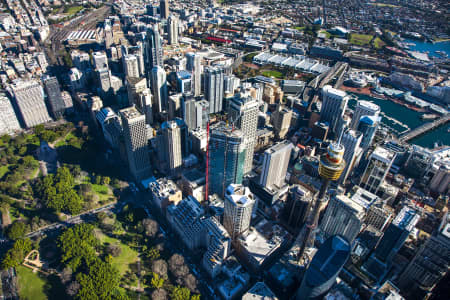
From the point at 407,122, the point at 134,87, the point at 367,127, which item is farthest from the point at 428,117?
the point at 134,87

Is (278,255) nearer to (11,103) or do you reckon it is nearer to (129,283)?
(129,283)

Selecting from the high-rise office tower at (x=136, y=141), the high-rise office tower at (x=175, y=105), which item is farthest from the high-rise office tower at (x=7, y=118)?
the high-rise office tower at (x=175, y=105)

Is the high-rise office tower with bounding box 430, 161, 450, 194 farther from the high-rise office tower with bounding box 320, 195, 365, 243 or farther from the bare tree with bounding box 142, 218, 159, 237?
the bare tree with bounding box 142, 218, 159, 237

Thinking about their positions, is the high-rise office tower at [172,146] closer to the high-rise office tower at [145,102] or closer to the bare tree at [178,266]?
the high-rise office tower at [145,102]

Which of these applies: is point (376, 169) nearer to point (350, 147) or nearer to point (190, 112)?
point (350, 147)

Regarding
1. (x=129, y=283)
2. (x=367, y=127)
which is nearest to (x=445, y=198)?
(x=367, y=127)

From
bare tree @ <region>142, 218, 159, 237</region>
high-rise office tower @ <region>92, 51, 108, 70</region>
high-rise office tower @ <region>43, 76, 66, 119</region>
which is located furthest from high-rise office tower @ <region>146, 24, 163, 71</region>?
bare tree @ <region>142, 218, 159, 237</region>
